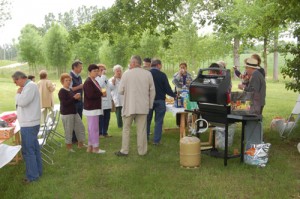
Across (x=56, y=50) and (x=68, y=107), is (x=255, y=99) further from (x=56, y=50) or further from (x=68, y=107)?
(x=56, y=50)

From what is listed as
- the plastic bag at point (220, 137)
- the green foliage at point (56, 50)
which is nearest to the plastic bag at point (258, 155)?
the plastic bag at point (220, 137)

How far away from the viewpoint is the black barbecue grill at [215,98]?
569 cm

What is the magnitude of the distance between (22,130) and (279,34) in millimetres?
28654

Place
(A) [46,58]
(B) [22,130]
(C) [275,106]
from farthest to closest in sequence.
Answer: (A) [46,58] < (C) [275,106] < (B) [22,130]

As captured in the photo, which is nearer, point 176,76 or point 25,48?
point 176,76

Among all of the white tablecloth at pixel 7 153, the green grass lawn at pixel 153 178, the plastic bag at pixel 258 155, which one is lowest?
the green grass lawn at pixel 153 178

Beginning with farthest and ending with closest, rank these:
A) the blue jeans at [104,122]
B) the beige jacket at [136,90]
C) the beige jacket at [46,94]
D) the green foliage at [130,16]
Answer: the beige jacket at [46,94]
the blue jeans at [104,122]
the green foliage at [130,16]
the beige jacket at [136,90]

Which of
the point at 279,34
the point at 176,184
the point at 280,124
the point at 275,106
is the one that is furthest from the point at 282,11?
the point at 279,34

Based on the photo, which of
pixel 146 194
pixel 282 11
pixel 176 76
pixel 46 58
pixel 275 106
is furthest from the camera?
pixel 46 58

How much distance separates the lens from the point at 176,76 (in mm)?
8516

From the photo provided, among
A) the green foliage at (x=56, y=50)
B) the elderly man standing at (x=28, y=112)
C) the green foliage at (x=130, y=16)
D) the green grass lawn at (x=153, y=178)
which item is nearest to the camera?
the green grass lawn at (x=153, y=178)

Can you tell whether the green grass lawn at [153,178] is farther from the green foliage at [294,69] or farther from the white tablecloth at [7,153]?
the green foliage at [294,69]

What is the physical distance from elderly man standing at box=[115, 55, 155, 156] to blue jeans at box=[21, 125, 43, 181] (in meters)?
1.80

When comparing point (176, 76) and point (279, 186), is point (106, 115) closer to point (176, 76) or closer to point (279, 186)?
point (176, 76)
